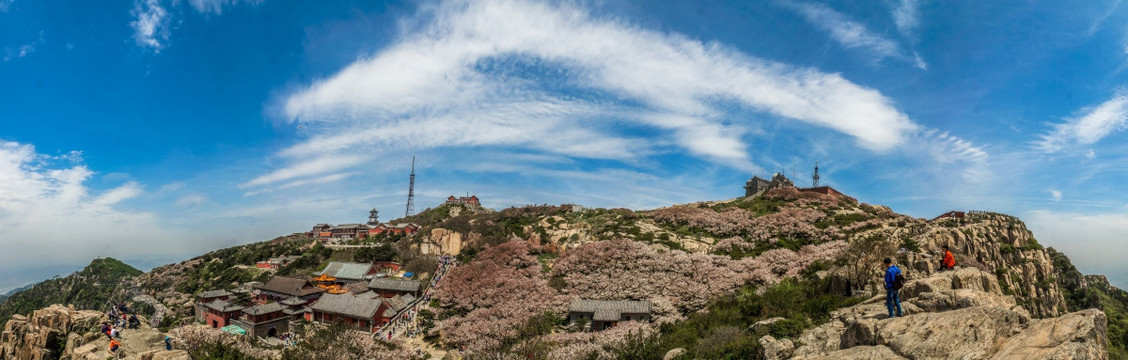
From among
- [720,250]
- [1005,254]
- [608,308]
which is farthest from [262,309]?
[1005,254]

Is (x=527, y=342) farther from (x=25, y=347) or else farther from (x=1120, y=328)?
(x=1120, y=328)

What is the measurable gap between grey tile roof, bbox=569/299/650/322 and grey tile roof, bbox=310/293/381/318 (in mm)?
19066

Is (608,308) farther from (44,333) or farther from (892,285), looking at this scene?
(44,333)

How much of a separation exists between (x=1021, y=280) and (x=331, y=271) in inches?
2787

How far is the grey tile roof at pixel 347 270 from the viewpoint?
6059cm

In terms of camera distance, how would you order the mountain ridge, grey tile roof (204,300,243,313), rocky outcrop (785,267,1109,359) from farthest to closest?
grey tile roof (204,300,243,313)
the mountain ridge
rocky outcrop (785,267,1109,359)

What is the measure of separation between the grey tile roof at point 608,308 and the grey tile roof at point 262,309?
3099 centimetres

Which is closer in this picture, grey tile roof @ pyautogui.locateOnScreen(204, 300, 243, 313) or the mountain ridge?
the mountain ridge

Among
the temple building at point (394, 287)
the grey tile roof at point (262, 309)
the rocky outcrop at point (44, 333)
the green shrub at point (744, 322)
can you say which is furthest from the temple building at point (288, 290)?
the green shrub at point (744, 322)

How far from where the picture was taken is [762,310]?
28.4 meters

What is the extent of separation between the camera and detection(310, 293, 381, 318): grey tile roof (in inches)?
1709

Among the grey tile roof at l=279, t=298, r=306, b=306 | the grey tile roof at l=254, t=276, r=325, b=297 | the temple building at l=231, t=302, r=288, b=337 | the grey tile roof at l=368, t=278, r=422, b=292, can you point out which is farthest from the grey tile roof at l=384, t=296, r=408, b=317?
the grey tile roof at l=254, t=276, r=325, b=297

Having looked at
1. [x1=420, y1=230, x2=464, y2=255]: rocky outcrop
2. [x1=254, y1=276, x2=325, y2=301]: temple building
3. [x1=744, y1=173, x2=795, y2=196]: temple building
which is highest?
[x1=744, y1=173, x2=795, y2=196]: temple building

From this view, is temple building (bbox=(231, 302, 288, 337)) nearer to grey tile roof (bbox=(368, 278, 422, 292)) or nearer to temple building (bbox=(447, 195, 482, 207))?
grey tile roof (bbox=(368, 278, 422, 292))
